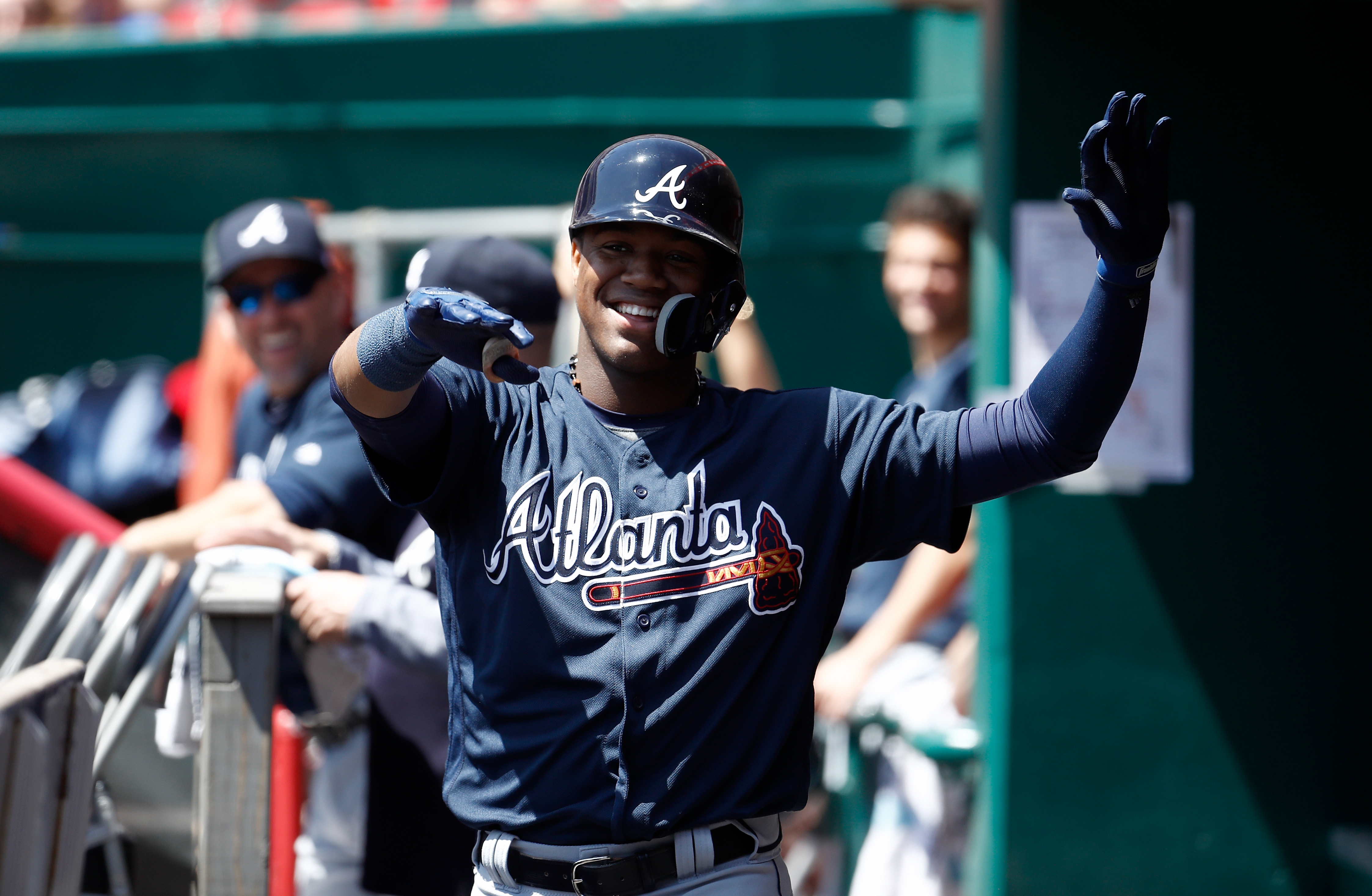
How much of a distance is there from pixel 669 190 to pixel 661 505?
1.58 ft

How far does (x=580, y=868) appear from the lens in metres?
1.97

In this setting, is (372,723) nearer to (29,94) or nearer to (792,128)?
(792,128)

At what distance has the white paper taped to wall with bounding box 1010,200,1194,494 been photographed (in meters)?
3.65

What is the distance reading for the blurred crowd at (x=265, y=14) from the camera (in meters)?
6.83

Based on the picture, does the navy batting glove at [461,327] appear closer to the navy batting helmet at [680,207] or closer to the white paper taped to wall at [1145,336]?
the navy batting helmet at [680,207]

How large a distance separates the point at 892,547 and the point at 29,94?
6.39 metres

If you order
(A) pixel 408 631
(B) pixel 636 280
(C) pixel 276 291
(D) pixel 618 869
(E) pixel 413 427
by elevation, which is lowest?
(D) pixel 618 869

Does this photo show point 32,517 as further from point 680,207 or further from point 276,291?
point 680,207

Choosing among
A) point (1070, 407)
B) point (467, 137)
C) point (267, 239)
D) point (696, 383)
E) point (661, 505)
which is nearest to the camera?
point (1070, 407)

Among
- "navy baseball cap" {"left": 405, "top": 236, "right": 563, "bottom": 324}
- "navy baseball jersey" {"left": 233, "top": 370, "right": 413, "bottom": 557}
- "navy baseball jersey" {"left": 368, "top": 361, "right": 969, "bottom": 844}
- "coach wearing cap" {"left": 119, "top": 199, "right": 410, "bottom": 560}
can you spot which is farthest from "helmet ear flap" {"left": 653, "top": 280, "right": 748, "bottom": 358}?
"coach wearing cap" {"left": 119, "top": 199, "right": 410, "bottom": 560}

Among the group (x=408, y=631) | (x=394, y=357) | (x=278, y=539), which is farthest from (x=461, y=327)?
(x=278, y=539)

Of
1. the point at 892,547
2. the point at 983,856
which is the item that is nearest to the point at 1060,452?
the point at 892,547

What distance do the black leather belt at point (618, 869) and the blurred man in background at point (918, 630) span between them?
164cm

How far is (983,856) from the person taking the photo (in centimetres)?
375
